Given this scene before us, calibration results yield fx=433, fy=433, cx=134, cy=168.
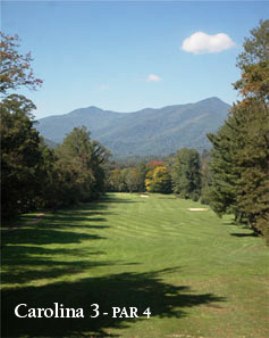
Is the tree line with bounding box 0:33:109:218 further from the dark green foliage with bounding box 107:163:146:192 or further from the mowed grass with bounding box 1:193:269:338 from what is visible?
the dark green foliage with bounding box 107:163:146:192

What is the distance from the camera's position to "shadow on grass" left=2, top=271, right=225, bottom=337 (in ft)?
38.3

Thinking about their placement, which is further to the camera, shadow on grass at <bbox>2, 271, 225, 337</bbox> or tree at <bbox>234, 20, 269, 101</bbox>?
tree at <bbox>234, 20, 269, 101</bbox>

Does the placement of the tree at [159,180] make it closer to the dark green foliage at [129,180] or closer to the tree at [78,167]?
the dark green foliage at [129,180]

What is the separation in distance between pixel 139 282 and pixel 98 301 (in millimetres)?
Result: 3915

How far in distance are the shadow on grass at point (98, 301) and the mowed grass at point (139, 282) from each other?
27 millimetres

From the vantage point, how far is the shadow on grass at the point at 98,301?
1167cm

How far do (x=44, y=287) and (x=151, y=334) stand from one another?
22.4ft

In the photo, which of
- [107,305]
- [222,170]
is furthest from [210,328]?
[222,170]

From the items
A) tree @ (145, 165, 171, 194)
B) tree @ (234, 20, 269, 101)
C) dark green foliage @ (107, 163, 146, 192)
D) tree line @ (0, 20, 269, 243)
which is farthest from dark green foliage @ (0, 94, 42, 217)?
dark green foliage @ (107, 163, 146, 192)

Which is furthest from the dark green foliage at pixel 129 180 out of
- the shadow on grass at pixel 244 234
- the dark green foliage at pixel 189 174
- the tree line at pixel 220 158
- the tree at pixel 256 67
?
the tree at pixel 256 67

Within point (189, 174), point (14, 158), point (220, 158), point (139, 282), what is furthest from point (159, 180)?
point (139, 282)

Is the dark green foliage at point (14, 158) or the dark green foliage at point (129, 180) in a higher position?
the dark green foliage at point (14, 158)

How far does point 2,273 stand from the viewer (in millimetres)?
19859

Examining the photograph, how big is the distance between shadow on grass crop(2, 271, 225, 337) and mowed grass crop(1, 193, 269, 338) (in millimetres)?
27
